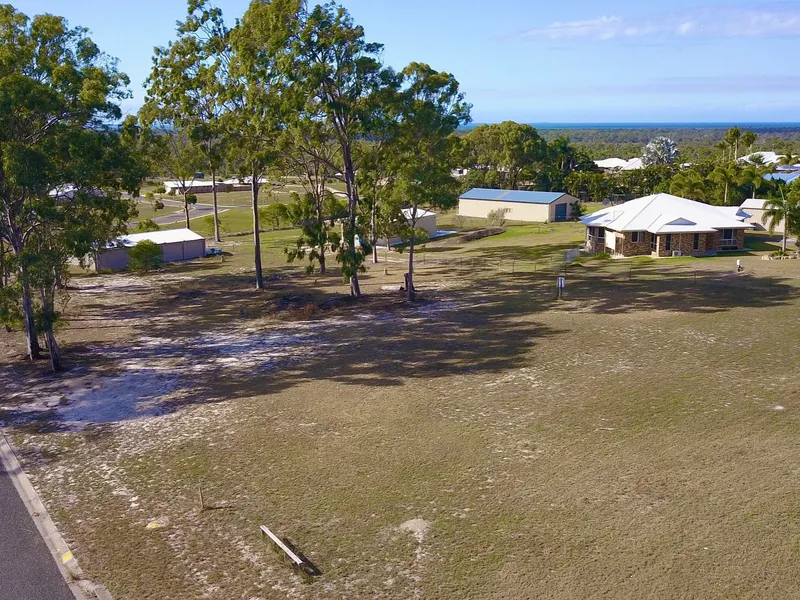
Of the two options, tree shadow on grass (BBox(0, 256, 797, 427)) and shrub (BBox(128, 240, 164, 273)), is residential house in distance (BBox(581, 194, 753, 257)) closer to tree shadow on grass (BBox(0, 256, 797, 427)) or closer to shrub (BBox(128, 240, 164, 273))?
tree shadow on grass (BBox(0, 256, 797, 427))

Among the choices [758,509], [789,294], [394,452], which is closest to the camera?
[758,509]

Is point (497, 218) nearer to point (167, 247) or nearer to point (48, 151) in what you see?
point (167, 247)

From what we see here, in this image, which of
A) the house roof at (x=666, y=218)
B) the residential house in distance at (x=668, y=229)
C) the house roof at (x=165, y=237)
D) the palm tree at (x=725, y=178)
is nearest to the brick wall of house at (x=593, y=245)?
the residential house in distance at (x=668, y=229)

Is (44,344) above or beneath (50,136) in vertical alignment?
beneath

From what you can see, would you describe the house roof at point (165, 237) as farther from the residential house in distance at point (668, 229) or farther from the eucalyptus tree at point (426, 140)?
the residential house in distance at point (668, 229)

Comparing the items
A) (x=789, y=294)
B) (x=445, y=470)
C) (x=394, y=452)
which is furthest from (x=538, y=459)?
(x=789, y=294)

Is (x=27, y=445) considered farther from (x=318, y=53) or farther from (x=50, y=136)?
(x=318, y=53)
